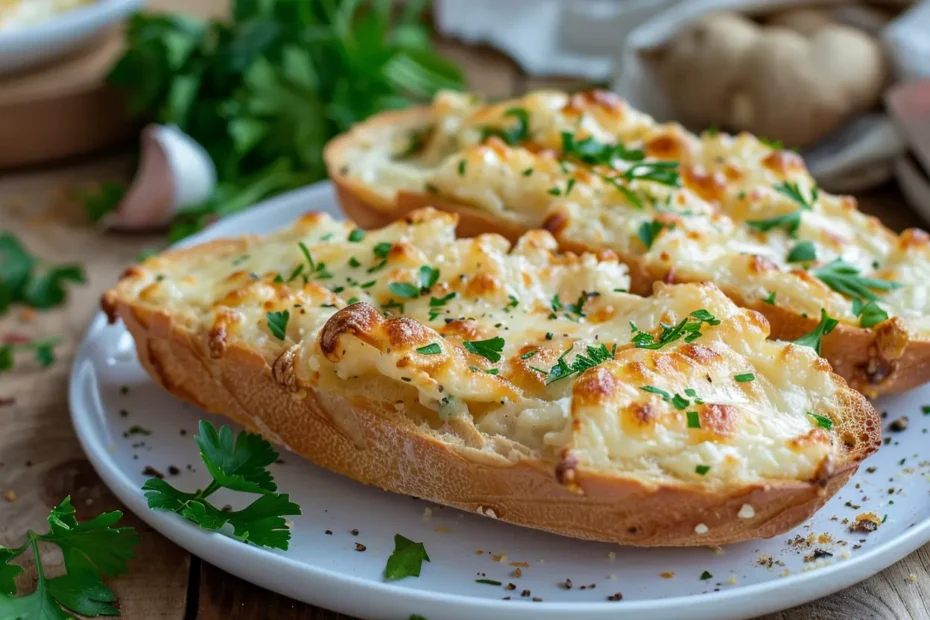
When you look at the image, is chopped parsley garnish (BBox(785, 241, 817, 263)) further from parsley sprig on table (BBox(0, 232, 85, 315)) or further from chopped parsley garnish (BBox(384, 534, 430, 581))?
parsley sprig on table (BBox(0, 232, 85, 315))

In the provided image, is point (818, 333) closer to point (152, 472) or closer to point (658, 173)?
point (658, 173)

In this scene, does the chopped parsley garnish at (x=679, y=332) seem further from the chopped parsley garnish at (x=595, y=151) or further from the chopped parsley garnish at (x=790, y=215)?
the chopped parsley garnish at (x=595, y=151)

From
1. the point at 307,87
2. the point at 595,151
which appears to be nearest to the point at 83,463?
the point at 595,151

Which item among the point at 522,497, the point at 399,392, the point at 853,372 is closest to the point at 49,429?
the point at 399,392

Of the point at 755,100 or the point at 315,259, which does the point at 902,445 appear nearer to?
the point at 315,259

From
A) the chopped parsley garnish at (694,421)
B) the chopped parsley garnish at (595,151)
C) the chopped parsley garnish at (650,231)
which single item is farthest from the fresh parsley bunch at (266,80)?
the chopped parsley garnish at (694,421)

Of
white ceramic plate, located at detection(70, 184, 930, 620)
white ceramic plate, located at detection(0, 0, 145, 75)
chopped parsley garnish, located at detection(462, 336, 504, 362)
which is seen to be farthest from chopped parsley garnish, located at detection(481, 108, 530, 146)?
white ceramic plate, located at detection(0, 0, 145, 75)
